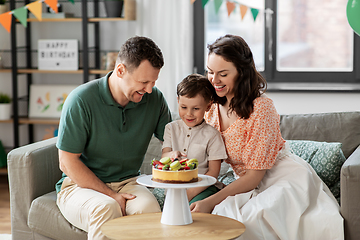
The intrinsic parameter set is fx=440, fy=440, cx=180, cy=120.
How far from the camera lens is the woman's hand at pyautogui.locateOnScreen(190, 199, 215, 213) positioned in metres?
1.70

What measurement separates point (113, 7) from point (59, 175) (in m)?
1.76

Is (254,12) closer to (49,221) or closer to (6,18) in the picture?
(6,18)

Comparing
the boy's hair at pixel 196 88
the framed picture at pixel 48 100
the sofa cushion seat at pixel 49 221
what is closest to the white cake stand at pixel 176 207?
the boy's hair at pixel 196 88

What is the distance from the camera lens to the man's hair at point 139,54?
176 cm

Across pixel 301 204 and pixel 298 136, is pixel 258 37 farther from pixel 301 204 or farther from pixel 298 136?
pixel 301 204

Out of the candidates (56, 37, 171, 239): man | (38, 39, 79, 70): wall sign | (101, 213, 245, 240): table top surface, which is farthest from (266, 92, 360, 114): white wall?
(101, 213, 245, 240): table top surface

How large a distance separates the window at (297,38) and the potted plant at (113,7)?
63 centimetres

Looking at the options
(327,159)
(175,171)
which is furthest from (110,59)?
(175,171)

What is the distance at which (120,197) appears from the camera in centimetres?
181

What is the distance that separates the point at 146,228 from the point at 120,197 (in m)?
0.39

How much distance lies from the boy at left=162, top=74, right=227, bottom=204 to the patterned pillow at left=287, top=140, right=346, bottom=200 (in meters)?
0.62

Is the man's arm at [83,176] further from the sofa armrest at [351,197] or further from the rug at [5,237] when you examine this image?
the rug at [5,237]

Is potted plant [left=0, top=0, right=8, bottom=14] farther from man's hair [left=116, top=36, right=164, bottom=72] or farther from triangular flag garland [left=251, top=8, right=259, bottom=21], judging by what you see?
man's hair [left=116, top=36, right=164, bottom=72]

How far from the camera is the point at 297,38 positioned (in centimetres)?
367
